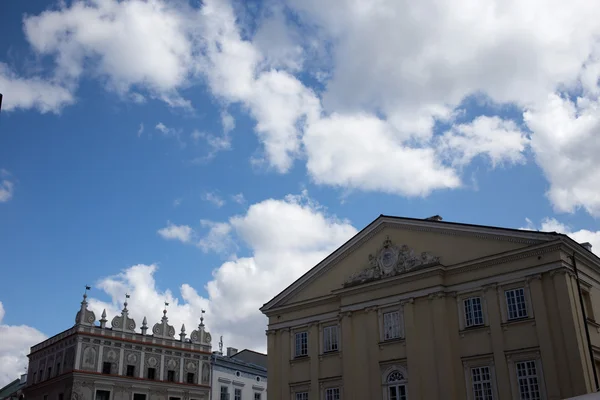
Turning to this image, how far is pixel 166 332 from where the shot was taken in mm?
56156

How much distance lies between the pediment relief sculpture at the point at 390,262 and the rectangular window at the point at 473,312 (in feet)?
8.77

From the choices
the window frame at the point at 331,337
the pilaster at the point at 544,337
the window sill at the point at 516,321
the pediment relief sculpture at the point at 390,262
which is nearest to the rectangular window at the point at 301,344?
the window frame at the point at 331,337

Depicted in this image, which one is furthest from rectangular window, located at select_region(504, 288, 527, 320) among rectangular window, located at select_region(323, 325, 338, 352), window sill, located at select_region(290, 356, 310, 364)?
window sill, located at select_region(290, 356, 310, 364)

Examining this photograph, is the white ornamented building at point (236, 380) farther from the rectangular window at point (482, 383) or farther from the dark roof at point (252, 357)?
the rectangular window at point (482, 383)

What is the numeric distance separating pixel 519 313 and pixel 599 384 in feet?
14.7

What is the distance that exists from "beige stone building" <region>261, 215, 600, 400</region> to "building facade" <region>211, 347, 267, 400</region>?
20391 millimetres

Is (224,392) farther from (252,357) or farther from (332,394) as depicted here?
(332,394)

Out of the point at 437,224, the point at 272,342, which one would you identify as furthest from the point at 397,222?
the point at 272,342

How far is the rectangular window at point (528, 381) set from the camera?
27.8 metres

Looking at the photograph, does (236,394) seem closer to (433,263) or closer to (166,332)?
(166,332)

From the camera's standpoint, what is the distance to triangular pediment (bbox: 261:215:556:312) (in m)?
31.4

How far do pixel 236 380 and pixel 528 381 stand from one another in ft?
118

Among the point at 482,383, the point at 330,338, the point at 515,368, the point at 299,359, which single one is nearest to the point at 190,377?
the point at 299,359

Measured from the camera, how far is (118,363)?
169ft
